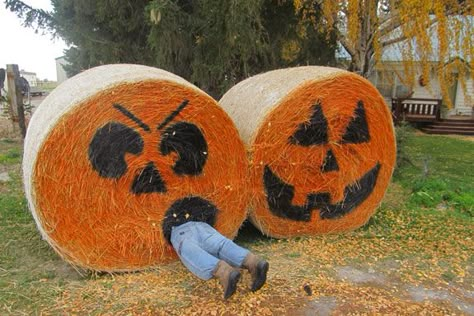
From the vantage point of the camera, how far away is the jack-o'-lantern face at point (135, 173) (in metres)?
2.99

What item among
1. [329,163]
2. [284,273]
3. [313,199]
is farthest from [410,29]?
[284,273]

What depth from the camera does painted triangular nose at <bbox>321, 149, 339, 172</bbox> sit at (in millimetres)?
4057

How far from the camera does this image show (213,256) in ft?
9.87

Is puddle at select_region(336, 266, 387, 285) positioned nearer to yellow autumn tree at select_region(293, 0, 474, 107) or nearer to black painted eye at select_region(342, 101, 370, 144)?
black painted eye at select_region(342, 101, 370, 144)

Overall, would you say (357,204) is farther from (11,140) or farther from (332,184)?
(11,140)

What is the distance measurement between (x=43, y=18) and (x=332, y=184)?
26.0ft

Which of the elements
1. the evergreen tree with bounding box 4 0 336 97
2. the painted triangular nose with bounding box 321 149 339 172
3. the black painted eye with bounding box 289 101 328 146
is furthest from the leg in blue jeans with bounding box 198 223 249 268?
the evergreen tree with bounding box 4 0 336 97

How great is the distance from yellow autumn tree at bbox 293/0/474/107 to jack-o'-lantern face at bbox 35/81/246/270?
4.62 m

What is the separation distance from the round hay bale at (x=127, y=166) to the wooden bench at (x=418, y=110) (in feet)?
41.8

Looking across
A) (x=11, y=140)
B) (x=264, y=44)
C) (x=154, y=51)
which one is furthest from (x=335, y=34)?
(x=11, y=140)

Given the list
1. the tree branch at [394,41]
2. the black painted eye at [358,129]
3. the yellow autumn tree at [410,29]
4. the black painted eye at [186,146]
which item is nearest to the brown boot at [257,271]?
the black painted eye at [186,146]

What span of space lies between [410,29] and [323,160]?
4105 millimetres

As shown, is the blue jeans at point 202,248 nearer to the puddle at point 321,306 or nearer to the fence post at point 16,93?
the puddle at point 321,306

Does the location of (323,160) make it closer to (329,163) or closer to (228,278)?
(329,163)
